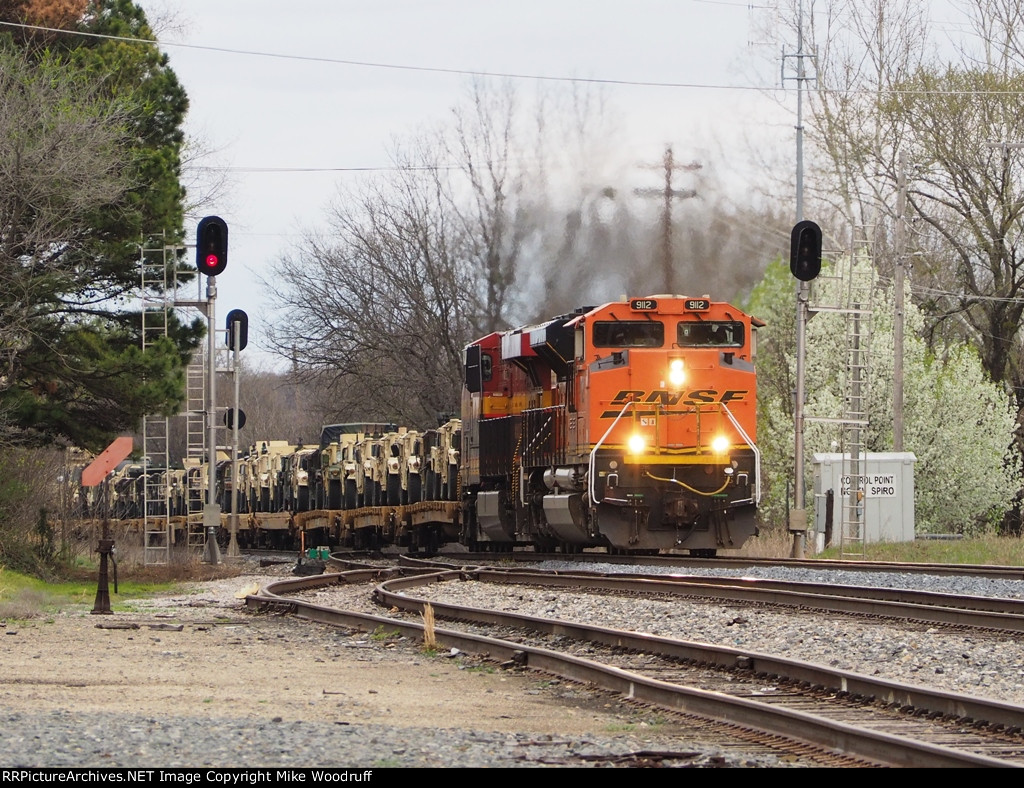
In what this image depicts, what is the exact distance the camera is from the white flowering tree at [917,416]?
37906 millimetres

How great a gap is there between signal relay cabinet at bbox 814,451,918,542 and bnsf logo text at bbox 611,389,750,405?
25.1 ft

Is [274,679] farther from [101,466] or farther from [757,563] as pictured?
[757,563]

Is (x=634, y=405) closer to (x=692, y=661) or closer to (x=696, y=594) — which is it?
(x=696, y=594)

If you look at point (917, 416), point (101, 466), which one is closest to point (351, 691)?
point (101, 466)

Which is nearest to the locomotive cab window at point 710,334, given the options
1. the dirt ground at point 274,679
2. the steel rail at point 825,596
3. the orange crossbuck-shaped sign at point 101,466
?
the steel rail at point 825,596

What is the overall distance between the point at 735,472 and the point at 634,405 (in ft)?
5.19

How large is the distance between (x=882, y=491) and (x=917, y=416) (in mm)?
12580

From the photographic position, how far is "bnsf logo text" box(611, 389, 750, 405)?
61.3 ft

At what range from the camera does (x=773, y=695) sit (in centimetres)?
821

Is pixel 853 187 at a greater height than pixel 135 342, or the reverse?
pixel 853 187

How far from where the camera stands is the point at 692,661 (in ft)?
31.7

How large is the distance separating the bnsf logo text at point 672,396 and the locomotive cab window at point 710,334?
0.63 m
